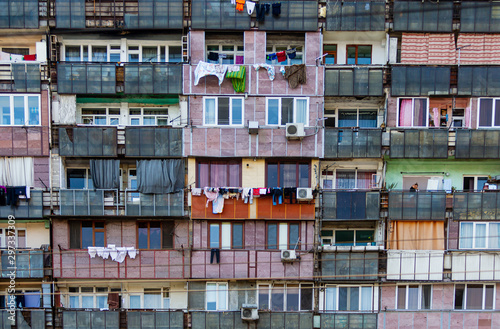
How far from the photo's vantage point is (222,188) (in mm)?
15344

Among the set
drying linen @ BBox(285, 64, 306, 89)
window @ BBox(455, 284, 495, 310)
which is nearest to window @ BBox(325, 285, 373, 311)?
window @ BBox(455, 284, 495, 310)

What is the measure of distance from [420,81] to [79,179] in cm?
1469

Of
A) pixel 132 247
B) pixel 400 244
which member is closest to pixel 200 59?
pixel 132 247

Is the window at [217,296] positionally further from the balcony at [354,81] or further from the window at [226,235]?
the balcony at [354,81]

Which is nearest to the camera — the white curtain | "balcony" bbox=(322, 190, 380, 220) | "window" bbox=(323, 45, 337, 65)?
"balcony" bbox=(322, 190, 380, 220)

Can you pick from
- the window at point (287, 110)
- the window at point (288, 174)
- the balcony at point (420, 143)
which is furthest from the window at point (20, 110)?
the balcony at point (420, 143)

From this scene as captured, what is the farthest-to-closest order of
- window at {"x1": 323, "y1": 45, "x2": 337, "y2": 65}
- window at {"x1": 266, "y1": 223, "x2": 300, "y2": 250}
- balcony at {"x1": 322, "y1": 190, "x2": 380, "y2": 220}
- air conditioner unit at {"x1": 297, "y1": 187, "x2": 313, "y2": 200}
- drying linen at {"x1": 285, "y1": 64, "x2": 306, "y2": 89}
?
window at {"x1": 323, "y1": 45, "x2": 337, "y2": 65} → window at {"x1": 266, "y1": 223, "x2": 300, "y2": 250} → balcony at {"x1": 322, "y1": 190, "x2": 380, "y2": 220} → drying linen at {"x1": 285, "y1": 64, "x2": 306, "y2": 89} → air conditioner unit at {"x1": 297, "y1": 187, "x2": 313, "y2": 200}

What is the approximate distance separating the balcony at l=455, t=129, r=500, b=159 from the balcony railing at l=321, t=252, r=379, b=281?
17.7 feet

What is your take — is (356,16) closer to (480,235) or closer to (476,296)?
(480,235)

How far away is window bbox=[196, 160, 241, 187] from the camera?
15.7 metres

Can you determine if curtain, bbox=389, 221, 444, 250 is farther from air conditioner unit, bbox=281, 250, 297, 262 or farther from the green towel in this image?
the green towel

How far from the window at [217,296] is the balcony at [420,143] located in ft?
29.3

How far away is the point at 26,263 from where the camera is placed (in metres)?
15.5

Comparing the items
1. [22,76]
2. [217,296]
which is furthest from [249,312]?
[22,76]
